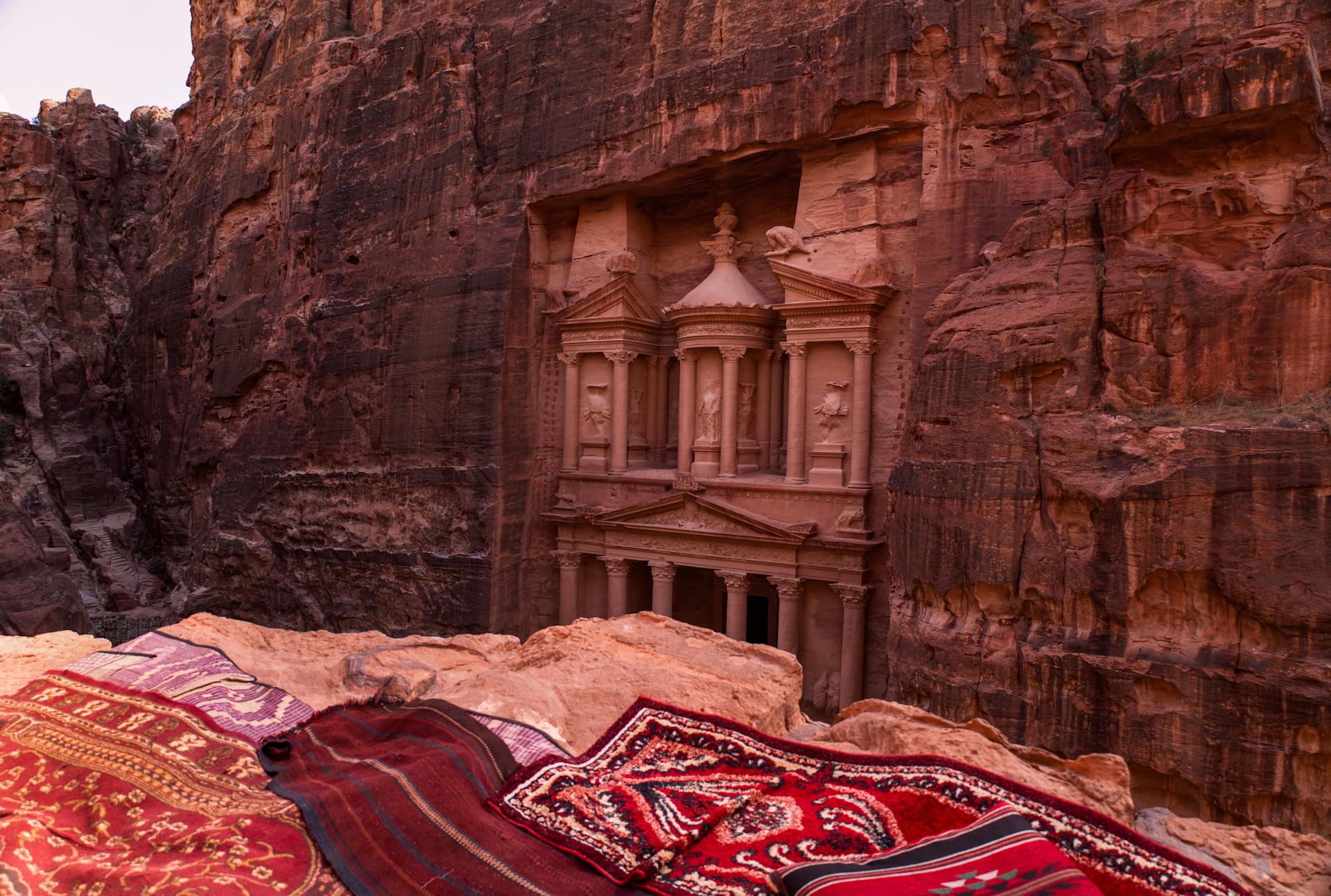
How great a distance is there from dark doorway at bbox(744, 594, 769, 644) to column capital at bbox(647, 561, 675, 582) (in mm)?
1861

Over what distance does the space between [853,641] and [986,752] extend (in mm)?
9243

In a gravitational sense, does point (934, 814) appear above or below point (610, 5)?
below

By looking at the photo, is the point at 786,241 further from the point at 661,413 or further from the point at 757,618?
the point at 757,618

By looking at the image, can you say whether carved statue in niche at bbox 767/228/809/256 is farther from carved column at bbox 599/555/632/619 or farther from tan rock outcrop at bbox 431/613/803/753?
tan rock outcrop at bbox 431/613/803/753

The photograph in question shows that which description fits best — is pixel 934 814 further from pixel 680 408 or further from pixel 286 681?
pixel 680 408

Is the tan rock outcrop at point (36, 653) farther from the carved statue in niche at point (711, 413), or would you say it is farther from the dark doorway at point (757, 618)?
the dark doorway at point (757, 618)

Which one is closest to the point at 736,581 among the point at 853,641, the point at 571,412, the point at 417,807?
the point at 853,641

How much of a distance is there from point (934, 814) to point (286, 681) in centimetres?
340

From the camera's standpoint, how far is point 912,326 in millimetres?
11609

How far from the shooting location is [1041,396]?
28.1ft

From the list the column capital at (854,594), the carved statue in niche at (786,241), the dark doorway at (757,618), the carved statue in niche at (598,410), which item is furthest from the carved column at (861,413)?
the carved statue in niche at (598,410)

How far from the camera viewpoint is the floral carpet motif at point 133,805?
2.56 metres

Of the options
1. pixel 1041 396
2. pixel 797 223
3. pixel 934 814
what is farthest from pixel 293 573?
pixel 934 814

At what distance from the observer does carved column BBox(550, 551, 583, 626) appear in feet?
49.3
